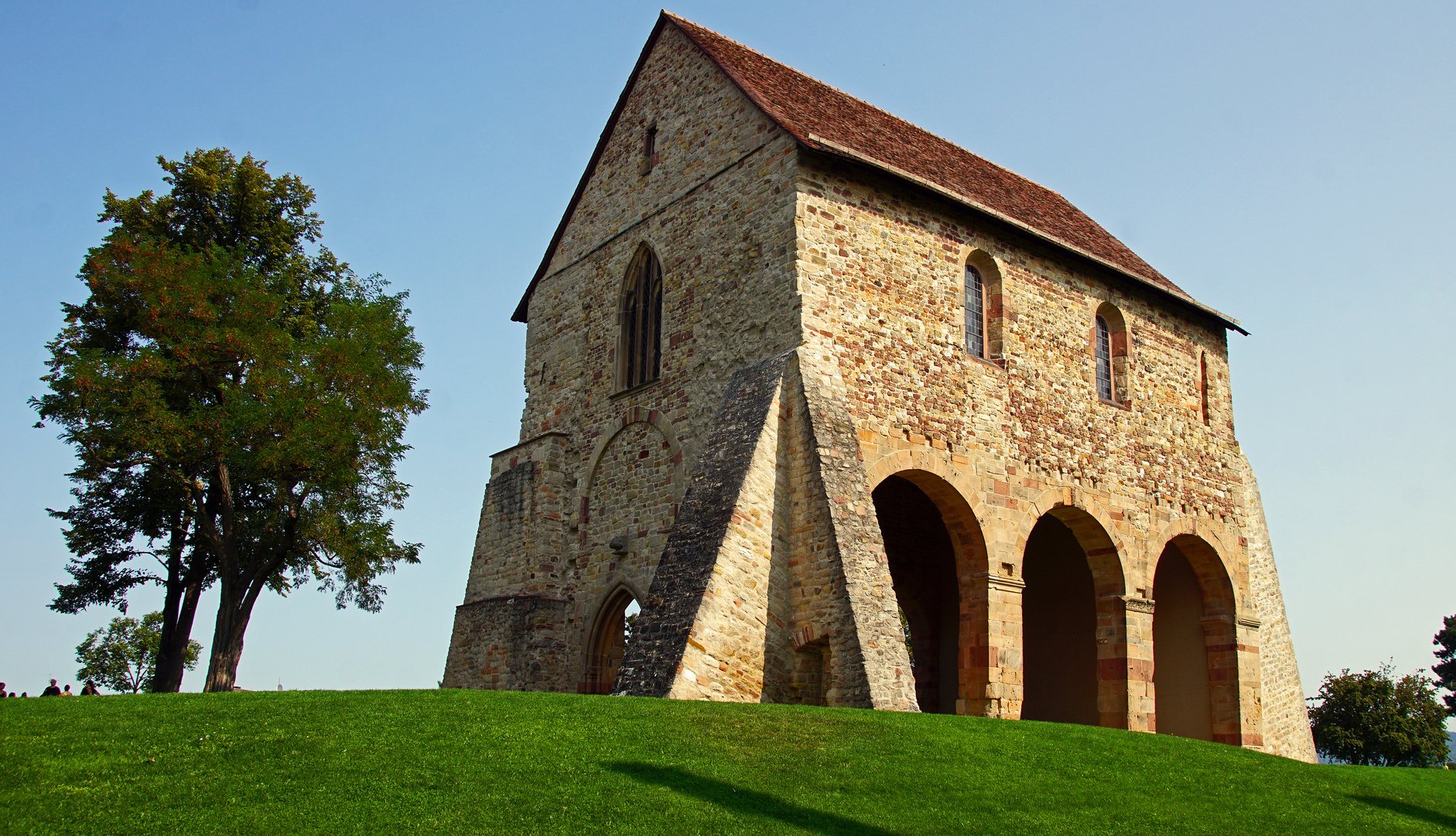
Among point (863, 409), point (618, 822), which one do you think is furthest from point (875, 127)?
point (618, 822)

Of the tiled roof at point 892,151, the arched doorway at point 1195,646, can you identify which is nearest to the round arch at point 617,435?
the tiled roof at point 892,151

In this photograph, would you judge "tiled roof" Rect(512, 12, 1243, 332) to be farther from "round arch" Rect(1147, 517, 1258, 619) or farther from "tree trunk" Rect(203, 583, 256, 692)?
"tree trunk" Rect(203, 583, 256, 692)

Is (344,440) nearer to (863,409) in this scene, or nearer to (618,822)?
(863,409)

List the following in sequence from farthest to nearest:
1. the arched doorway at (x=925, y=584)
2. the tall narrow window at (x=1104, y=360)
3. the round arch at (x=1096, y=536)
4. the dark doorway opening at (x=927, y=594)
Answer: the dark doorway opening at (x=927, y=594) → the arched doorway at (x=925, y=584) → the tall narrow window at (x=1104, y=360) → the round arch at (x=1096, y=536)

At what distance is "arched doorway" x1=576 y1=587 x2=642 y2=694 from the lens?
1664 centimetres

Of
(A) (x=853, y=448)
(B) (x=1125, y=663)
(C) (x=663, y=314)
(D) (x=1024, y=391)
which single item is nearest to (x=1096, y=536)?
(B) (x=1125, y=663)

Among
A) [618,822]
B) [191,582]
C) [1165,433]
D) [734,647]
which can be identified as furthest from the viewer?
[191,582]

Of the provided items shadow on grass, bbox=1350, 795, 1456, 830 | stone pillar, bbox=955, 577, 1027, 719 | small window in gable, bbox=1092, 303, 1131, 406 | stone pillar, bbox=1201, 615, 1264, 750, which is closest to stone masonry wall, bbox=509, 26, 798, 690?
stone pillar, bbox=955, 577, 1027, 719

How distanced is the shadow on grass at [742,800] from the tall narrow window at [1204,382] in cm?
1528

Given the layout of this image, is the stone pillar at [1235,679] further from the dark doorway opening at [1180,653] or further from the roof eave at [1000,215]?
the roof eave at [1000,215]

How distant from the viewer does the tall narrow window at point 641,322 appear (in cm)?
1727

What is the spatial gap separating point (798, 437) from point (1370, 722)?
73.9ft

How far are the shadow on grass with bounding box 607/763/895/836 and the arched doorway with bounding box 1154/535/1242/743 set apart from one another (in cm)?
1332

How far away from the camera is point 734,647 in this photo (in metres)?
12.5
